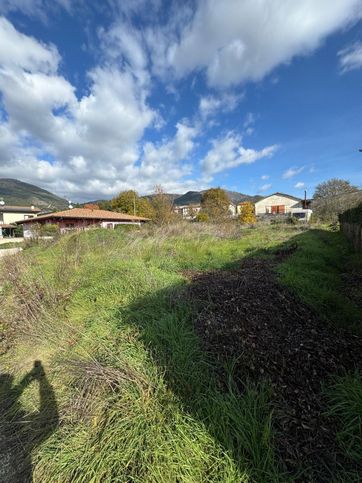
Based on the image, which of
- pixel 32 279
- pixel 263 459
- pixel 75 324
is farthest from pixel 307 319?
pixel 32 279

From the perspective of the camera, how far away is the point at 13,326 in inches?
133

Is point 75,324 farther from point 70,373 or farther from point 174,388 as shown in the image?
point 174,388

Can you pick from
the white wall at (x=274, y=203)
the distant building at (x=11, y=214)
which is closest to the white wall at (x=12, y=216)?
the distant building at (x=11, y=214)

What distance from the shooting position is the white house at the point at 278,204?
5563cm

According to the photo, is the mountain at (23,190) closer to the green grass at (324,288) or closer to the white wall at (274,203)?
the white wall at (274,203)

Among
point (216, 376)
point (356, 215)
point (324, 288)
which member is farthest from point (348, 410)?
point (356, 215)

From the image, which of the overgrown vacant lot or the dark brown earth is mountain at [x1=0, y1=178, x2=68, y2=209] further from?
the dark brown earth

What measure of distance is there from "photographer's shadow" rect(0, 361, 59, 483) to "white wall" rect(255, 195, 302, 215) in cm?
5827

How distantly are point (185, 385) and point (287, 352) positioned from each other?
3.41ft

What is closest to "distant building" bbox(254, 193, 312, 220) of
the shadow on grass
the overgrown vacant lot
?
the shadow on grass

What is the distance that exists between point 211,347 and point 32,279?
3.71m

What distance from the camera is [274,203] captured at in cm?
5738

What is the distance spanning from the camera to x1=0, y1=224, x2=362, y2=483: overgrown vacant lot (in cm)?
149

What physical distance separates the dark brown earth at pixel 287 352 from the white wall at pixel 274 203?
186 feet
